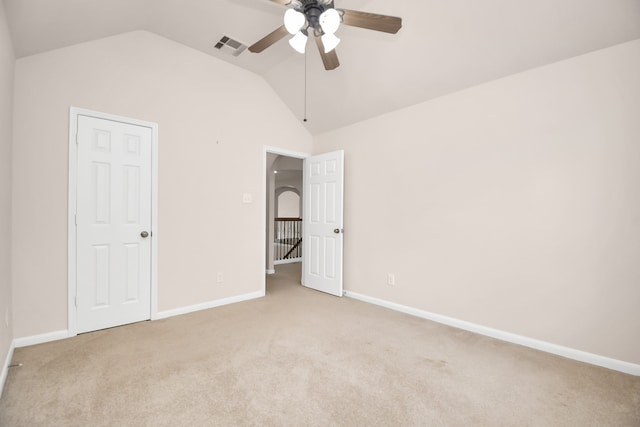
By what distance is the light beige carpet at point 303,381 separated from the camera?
5.53 feet

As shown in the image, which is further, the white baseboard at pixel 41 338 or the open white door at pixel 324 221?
the open white door at pixel 324 221

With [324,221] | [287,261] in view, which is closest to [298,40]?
[324,221]

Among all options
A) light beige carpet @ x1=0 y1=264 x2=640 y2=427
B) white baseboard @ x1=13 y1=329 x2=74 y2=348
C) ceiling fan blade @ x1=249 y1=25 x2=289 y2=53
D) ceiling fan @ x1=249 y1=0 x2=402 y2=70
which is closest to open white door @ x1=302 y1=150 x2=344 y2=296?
light beige carpet @ x1=0 y1=264 x2=640 y2=427

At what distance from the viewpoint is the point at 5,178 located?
217 cm

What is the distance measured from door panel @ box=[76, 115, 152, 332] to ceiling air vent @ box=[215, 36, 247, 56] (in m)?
1.27

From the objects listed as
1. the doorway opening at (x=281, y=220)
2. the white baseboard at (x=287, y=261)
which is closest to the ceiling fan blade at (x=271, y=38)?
the doorway opening at (x=281, y=220)

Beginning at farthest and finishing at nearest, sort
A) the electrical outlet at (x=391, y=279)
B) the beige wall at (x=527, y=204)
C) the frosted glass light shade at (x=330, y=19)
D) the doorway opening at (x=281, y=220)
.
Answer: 1. the doorway opening at (x=281, y=220)
2. the electrical outlet at (x=391, y=279)
3. the beige wall at (x=527, y=204)
4. the frosted glass light shade at (x=330, y=19)

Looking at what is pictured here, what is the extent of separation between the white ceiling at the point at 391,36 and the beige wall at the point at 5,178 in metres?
0.22

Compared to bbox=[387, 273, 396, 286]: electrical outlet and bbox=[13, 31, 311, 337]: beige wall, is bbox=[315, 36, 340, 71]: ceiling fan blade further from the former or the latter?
bbox=[387, 273, 396, 286]: electrical outlet

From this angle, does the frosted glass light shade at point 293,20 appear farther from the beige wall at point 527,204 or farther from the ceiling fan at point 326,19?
the beige wall at point 527,204

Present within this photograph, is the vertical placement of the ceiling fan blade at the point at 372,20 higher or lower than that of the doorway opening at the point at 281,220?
higher

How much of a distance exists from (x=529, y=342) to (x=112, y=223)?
4064mm

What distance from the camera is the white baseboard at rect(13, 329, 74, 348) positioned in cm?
245

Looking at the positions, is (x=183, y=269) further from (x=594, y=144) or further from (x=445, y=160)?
(x=594, y=144)
